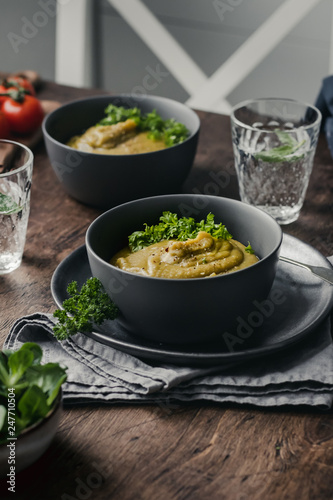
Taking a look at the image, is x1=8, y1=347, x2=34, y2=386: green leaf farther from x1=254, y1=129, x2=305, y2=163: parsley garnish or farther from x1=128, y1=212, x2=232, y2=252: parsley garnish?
x1=254, y1=129, x2=305, y2=163: parsley garnish

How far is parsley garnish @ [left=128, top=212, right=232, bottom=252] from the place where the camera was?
1.24m

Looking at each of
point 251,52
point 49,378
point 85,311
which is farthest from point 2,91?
point 251,52

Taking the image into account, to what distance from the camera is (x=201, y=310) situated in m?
1.06

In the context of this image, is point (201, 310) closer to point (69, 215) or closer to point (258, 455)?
point (258, 455)

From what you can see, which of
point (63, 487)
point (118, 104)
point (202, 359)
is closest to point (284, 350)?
point (202, 359)

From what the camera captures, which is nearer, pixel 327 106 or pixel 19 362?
pixel 19 362

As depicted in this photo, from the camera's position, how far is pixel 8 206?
1.41 metres

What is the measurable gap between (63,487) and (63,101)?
1.69 meters

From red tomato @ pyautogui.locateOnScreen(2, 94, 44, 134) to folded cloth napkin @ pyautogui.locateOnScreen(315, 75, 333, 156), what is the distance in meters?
0.90

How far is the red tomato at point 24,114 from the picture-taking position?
6.54 ft

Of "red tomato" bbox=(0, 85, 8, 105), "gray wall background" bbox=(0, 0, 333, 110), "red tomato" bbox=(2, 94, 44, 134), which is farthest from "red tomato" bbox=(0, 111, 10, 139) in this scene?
"gray wall background" bbox=(0, 0, 333, 110)

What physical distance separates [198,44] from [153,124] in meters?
2.29

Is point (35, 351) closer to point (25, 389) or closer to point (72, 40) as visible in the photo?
point (25, 389)

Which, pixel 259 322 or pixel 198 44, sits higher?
pixel 259 322
